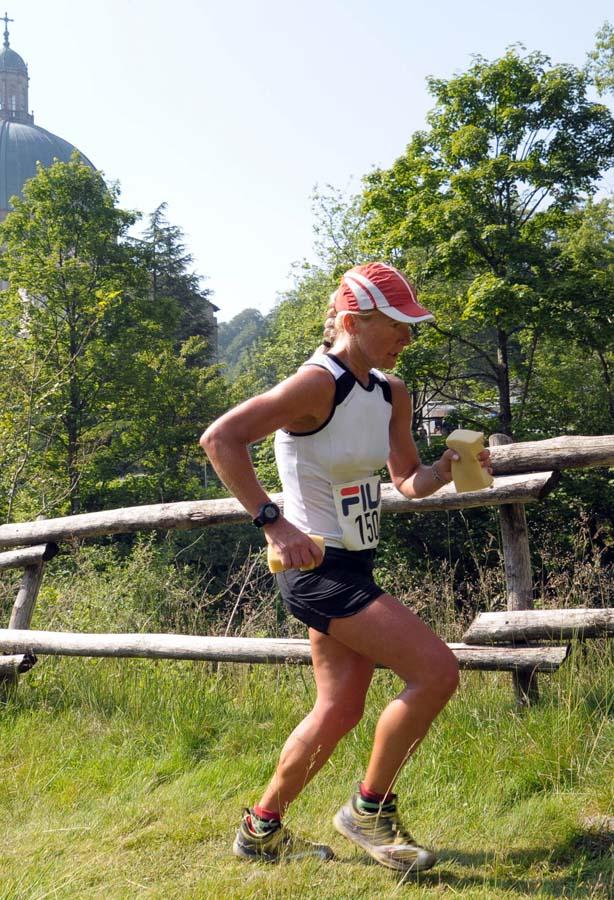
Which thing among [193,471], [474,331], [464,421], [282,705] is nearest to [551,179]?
[474,331]

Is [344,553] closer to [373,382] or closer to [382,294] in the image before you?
[373,382]

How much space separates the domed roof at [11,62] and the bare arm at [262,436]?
94218 millimetres

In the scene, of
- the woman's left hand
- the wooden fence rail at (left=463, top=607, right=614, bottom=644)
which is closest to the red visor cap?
the woman's left hand

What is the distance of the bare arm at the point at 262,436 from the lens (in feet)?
9.09

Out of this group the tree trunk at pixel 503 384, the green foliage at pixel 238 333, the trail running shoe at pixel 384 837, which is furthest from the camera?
the green foliage at pixel 238 333

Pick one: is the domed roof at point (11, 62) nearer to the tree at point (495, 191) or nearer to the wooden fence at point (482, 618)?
the tree at point (495, 191)

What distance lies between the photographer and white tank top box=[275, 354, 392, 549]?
2949 millimetres

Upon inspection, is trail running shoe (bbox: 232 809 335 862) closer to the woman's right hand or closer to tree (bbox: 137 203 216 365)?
the woman's right hand

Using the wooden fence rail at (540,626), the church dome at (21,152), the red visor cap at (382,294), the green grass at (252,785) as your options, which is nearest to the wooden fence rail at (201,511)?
the wooden fence rail at (540,626)

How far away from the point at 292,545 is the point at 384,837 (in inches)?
39.9

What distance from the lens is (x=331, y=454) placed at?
2.94 metres

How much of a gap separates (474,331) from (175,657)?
2724 cm

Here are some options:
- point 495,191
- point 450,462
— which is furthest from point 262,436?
point 495,191

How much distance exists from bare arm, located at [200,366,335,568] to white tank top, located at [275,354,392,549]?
107 mm
